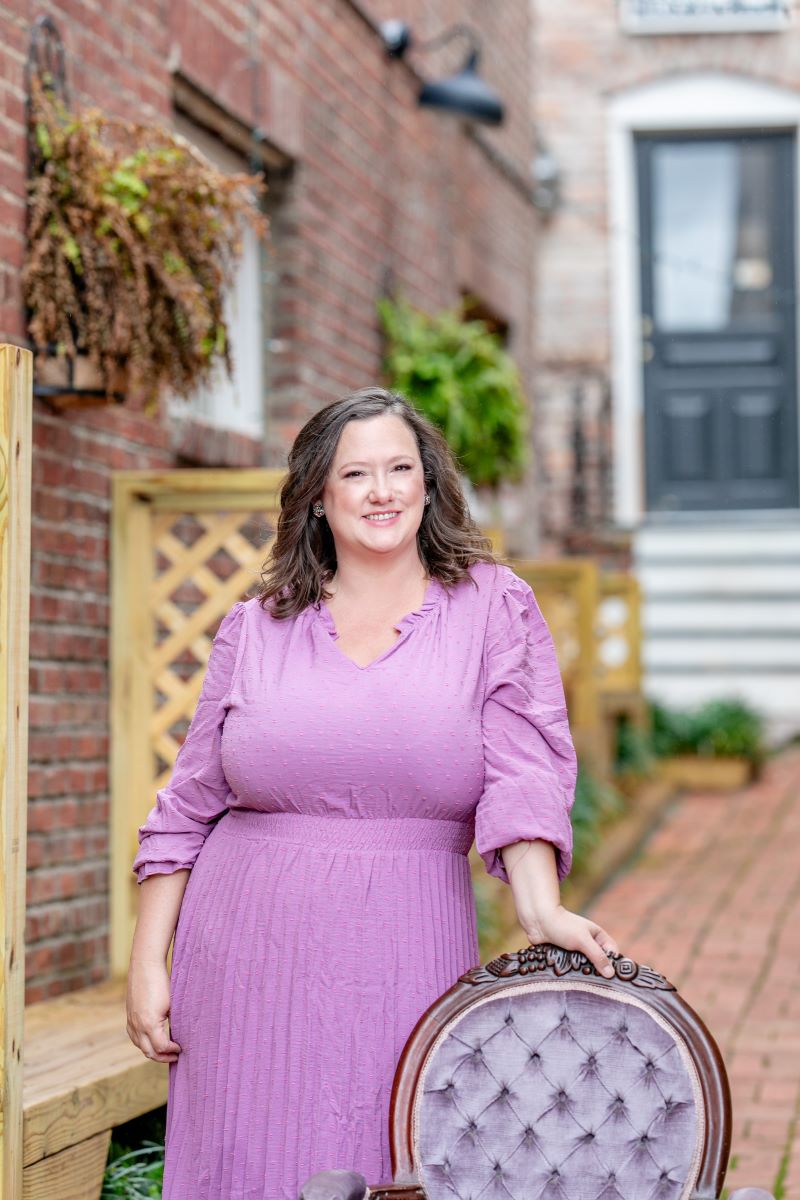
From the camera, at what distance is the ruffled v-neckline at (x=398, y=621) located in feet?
8.34

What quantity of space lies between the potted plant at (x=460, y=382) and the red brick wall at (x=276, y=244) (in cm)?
13

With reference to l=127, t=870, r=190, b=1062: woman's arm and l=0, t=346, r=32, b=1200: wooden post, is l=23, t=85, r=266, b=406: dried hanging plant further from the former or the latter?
l=127, t=870, r=190, b=1062: woman's arm

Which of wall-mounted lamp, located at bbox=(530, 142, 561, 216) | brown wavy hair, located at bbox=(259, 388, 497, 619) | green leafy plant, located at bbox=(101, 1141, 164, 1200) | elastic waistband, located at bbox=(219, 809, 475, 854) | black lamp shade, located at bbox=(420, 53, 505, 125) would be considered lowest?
green leafy plant, located at bbox=(101, 1141, 164, 1200)

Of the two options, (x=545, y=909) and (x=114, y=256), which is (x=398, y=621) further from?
(x=114, y=256)

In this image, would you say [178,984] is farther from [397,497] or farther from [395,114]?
[395,114]

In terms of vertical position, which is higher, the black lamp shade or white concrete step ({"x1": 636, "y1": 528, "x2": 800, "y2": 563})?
the black lamp shade

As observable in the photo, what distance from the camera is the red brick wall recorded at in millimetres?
4188

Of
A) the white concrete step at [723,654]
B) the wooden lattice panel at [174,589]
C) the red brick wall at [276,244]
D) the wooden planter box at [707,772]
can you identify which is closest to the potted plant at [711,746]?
the wooden planter box at [707,772]

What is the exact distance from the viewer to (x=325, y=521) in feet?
8.94

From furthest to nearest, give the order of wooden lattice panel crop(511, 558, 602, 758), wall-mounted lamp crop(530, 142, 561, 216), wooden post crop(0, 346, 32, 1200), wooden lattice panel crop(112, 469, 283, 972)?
wall-mounted lamp crop(530, 142, 561, 216)
wooden lattice panel crop(511, 558, 602, 758)
wooden lattice panel crop(112, 469, 283, 972)
wooden post crop(0, 346, 32, 1200)

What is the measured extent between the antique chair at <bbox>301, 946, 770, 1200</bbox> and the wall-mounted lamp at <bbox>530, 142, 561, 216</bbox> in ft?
34.8

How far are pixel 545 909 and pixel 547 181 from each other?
10.7m

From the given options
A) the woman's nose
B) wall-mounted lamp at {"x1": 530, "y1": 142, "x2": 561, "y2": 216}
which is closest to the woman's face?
the woman's nose

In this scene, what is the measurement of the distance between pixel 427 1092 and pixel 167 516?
2470 mm
